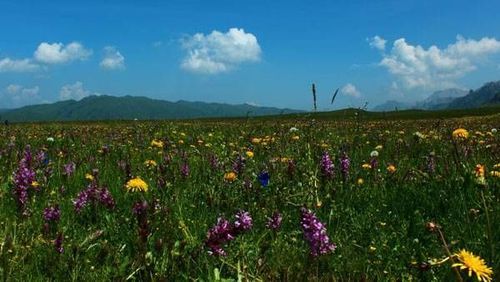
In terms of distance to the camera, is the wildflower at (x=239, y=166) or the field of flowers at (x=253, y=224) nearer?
the field of flowers at (x=253, y=224)

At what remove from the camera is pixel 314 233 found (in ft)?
11.3

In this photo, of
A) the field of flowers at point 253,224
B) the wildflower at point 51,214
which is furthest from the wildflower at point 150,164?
the wildflower at point 51,214

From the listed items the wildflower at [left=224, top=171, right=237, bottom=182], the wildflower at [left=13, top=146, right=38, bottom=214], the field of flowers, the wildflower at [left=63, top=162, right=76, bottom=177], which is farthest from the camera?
the wildflower at [left=63, top=162, right=76, bottom=177]

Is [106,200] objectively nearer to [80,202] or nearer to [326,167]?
[80,202]

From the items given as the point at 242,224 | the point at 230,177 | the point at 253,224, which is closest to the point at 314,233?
the point at 242,224

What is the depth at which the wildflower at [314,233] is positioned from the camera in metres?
3.36

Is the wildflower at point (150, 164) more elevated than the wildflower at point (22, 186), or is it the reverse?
the wildflower at point (22, 186)

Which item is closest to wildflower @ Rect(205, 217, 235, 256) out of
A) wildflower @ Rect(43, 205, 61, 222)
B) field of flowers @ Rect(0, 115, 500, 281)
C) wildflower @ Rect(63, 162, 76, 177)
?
field of flowers @ Rect(0, 115, 500, 281)

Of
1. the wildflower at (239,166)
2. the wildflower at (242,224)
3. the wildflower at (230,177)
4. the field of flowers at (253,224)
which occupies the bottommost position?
the field of flowers at (253,224)

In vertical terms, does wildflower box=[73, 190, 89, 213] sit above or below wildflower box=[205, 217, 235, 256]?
below

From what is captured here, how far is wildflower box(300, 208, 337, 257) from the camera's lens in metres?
3.36

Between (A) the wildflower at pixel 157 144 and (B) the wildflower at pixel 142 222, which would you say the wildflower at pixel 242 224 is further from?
(A) the wildflower at pixel 157 144

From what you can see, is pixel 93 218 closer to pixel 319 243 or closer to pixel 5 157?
pixel 319 243

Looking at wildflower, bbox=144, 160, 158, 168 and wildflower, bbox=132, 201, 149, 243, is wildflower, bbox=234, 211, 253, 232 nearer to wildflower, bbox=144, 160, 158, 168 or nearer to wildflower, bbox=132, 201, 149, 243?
wildflower, bbox=132, 201, 149, 243
